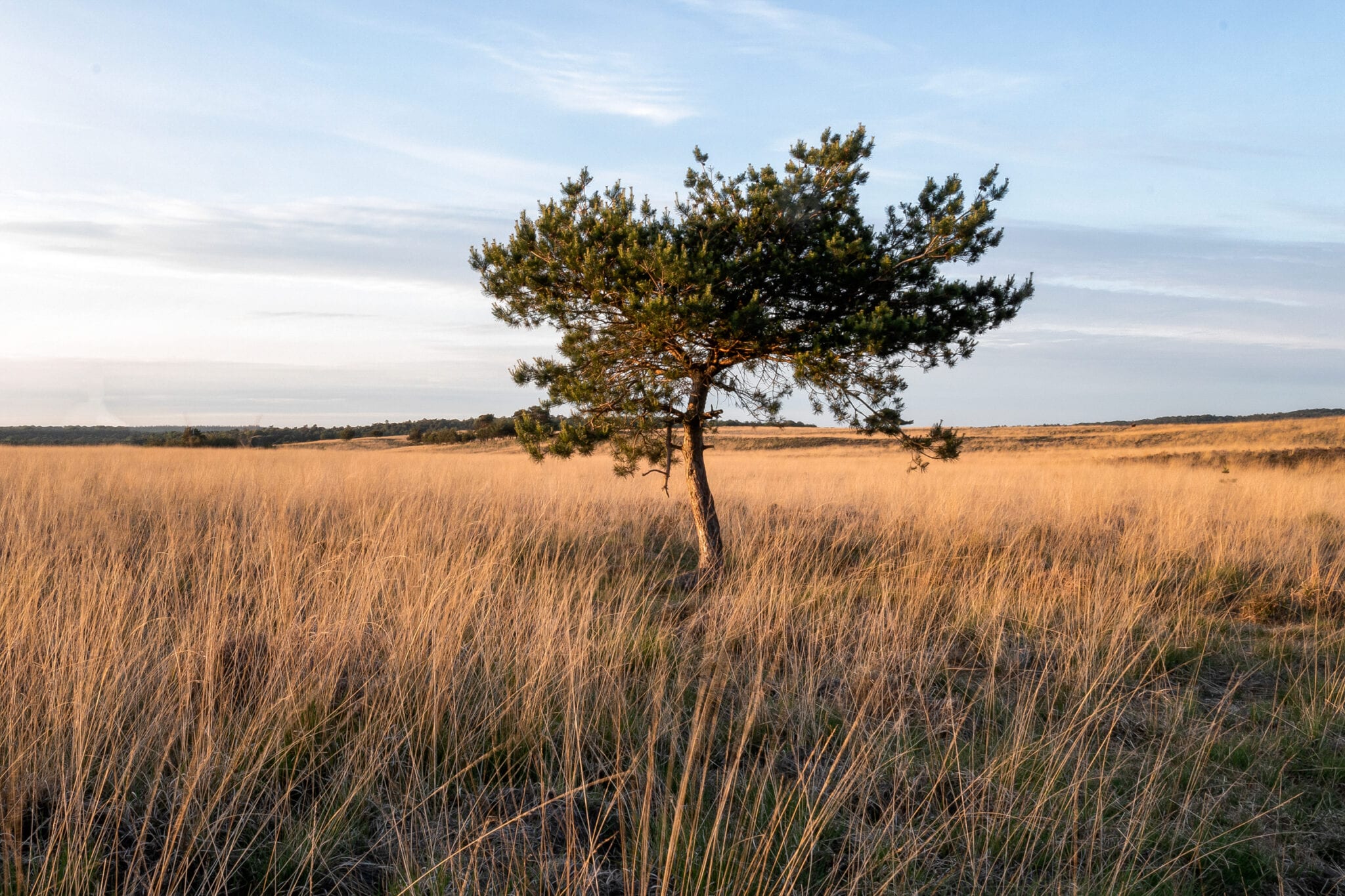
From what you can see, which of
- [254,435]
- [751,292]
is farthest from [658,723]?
[254,435]

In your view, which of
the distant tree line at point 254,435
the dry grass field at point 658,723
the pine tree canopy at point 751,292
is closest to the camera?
the dry grass field at point 658,723

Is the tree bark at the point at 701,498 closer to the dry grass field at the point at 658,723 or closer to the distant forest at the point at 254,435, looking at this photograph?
the dry grass field at the point at 658,723

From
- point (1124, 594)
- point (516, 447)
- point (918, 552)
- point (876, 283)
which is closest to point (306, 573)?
point (876, 283)

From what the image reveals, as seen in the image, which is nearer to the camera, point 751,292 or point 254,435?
point 751,292

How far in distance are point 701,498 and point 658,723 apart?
4289 millimetres

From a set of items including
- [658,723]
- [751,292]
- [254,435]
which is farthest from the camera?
[254,435]

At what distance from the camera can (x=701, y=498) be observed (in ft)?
25.5

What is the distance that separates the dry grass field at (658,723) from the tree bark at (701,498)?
0.97 ft

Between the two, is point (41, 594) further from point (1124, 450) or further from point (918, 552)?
point (1124, 450)

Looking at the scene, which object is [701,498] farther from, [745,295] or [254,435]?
[254,435]

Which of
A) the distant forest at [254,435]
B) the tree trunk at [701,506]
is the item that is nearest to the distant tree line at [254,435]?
the distant forest at [254,435]

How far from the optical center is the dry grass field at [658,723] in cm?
273

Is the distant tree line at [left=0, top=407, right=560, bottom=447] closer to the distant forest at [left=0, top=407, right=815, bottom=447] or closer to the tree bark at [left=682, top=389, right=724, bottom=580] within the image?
the distant forest at [left=0, top=407, right=815, bottom=447]

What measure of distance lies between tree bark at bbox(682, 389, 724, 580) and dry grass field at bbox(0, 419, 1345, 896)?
0.97 ft
